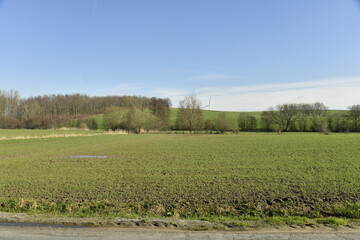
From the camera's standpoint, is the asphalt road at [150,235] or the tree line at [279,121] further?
the tree line at [279,121]

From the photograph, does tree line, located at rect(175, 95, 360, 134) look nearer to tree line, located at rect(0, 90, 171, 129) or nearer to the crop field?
tree line, located at rect(0, 90, 171, 129)

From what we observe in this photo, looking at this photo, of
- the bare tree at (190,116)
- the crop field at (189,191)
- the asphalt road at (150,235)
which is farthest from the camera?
the bare tree at (190,116)

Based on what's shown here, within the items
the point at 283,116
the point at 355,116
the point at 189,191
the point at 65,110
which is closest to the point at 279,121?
the point at 283,116

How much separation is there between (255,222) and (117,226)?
12.7ft

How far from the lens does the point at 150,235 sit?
20.7 ft

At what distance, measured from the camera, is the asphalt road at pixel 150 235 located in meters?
6.13

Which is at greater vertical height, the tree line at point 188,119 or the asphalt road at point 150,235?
the tree line at point 188,119

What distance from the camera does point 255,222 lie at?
7.29 metres

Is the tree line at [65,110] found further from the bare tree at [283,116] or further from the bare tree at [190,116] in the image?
the bare tree at [283,116]

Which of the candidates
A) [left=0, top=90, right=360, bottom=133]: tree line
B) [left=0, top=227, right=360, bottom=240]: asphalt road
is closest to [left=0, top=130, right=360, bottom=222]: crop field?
[left=0, top=227, right=360, bottom=240]: asphalt road

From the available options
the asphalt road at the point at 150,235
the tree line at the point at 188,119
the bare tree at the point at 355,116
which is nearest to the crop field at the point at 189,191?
the asphalt road at the point at 150,235

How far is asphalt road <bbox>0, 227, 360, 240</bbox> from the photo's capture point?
6.13m

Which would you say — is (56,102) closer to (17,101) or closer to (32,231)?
(17,101)

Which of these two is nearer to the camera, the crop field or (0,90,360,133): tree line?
the crop field
